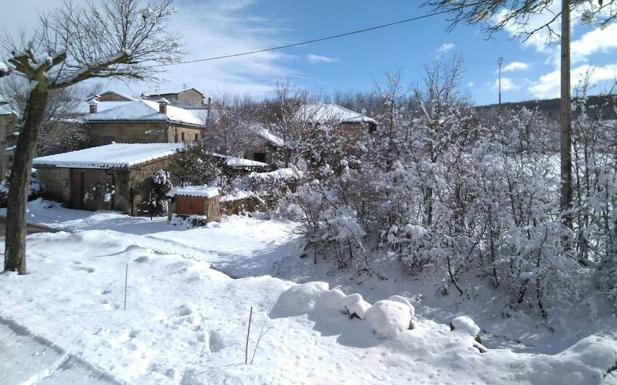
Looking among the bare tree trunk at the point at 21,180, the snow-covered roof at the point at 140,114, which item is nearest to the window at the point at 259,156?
the snow-covered roof at the point at 140,114

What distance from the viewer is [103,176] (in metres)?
19.2

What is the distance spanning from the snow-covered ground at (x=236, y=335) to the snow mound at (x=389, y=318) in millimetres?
16

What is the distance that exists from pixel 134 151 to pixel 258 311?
58.9 feet

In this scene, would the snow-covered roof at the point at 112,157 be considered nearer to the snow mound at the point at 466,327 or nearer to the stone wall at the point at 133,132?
the stone wall at the point at 133,132

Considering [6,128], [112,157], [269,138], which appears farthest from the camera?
[269,138]

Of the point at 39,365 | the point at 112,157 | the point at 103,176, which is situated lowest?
the point at 39,365

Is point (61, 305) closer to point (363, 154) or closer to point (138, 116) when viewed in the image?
point (363, 154)

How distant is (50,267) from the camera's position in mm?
8422

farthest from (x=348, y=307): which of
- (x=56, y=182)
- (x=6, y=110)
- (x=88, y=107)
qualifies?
(x=88, y=107)

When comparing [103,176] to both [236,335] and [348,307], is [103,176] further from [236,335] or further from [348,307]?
[348,307]

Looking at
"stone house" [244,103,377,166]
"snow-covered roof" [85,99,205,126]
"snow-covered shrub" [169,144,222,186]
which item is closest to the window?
"stone house" [244,103,377,166]

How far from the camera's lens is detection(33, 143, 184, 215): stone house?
18.7 metres

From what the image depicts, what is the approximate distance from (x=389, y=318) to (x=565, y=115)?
6565 millimetres

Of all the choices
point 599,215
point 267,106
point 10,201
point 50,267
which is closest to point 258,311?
point 50,267
